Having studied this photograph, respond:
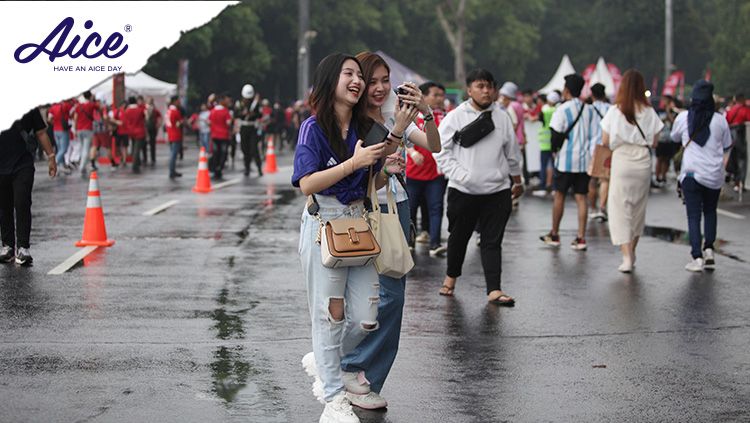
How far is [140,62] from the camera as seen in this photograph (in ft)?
15.3

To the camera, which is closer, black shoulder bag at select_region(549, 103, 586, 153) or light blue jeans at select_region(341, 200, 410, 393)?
Result: light blue jeans at select_region(341, 200, 410, 393)

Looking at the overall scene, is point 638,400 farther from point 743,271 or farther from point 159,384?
point 743,271

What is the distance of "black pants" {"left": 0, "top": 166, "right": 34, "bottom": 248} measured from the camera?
11.0 metres

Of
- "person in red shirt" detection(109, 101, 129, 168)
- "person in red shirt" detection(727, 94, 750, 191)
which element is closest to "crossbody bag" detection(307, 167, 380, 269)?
"person in red shirt" detection(727, 94, 750, 191)

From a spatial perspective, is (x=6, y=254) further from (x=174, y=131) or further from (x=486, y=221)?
(x=174, y=131)

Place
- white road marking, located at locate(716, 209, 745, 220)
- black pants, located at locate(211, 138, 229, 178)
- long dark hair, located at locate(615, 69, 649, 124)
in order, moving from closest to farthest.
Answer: long dark hair, located at locate(615, 69, 649, 124)
white road marking, located at locate(716, 209, 745, 220)
black pants, located at locate(211, 138, 229, 178)

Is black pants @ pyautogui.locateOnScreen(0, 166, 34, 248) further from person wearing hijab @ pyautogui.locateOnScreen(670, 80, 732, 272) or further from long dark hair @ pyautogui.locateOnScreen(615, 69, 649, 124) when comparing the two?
person wearing hijab @ pyautogui.locateOnScreen(670, 80, 732, 272)

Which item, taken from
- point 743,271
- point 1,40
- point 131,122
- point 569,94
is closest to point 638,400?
point 1,40

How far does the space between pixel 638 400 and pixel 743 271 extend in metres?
5.55

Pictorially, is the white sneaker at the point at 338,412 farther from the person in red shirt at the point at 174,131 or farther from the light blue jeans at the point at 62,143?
the light blue jeans at the point at 62,143

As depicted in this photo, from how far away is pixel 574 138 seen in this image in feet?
43.5

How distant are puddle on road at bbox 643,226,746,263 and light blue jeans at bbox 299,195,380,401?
7.75m

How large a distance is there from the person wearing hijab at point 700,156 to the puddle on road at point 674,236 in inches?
55.8

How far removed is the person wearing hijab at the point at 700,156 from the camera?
1144 centimetres
